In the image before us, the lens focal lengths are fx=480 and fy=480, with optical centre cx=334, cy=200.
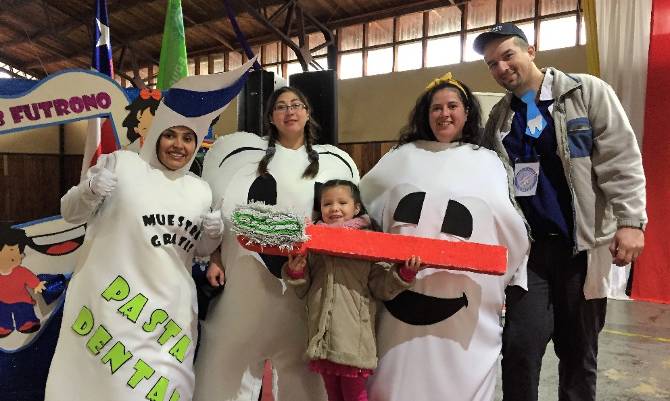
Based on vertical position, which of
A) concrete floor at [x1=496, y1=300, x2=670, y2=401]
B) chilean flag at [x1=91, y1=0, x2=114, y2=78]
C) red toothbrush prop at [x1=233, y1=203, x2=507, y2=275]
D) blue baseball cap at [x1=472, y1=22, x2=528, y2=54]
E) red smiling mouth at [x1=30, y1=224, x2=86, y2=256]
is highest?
chilean flag at [x1=91, y1=0, x2=114, y2=78]

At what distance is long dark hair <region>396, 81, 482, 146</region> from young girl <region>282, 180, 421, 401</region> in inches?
16.4

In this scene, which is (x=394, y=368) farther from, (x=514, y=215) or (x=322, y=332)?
(x=514, y=215)

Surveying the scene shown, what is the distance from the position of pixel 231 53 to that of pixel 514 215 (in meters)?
11.0

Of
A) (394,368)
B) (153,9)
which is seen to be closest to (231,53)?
(153,9)

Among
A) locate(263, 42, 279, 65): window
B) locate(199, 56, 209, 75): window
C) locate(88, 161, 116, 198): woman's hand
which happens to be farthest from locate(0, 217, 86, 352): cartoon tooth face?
locate(199, 56, 209, 75): window

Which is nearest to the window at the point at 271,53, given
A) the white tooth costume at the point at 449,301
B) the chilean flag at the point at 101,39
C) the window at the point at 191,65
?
the window at the point at 191,65

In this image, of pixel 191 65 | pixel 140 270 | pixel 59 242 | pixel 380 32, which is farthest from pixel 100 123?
pixel 191 65

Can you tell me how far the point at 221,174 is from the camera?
2.04 metres

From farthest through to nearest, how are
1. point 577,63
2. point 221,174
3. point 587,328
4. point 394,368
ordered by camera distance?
point 577,63
point 221,174
point 587,328
point 394,368

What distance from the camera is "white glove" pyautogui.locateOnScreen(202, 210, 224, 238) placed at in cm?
183

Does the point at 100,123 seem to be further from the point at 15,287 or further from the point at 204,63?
the point at 204,63

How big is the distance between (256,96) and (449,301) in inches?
60.8

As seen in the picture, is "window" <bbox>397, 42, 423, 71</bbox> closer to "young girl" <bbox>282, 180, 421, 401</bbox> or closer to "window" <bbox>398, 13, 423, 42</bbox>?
"window" <bbox>398, 13, 423, 42</bbox>

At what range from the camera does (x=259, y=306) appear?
1907 mm
